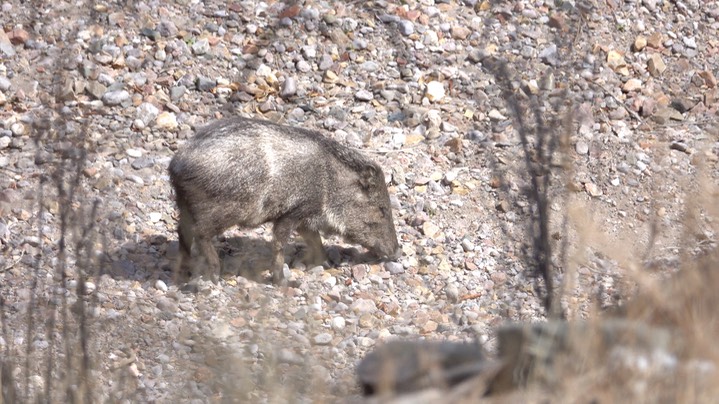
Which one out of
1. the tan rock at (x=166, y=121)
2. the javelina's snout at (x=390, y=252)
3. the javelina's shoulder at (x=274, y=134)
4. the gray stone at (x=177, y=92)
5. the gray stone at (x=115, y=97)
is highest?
the gray stone at (x=177, y=92)

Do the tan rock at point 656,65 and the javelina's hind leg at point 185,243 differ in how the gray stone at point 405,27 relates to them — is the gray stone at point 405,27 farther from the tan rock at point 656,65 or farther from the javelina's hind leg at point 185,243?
the javelina's hind leg at point 185,243

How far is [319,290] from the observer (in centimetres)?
745

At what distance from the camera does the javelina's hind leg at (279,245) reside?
Result: 7.40 m

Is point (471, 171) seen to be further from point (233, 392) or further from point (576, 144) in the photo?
point (233, 392)

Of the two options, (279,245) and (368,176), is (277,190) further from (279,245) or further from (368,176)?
(368,176)

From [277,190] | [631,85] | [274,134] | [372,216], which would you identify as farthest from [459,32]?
[277,190]

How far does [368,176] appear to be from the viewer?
25.4 ft

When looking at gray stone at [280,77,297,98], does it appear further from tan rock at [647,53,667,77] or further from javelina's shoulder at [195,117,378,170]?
tan rock at [647,53,667,77]

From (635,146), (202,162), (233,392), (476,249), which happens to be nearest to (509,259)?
(476,249)

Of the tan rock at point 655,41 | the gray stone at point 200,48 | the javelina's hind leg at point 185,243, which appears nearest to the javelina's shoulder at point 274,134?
the javelina's hind leg at point 185,243

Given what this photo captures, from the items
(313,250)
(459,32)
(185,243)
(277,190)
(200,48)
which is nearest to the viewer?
(277,190)

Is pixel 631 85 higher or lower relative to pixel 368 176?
higher

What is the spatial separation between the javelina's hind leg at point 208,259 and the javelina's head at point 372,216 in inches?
41.0

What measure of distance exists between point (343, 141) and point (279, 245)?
1.53 meters
